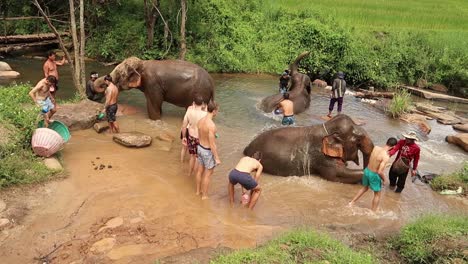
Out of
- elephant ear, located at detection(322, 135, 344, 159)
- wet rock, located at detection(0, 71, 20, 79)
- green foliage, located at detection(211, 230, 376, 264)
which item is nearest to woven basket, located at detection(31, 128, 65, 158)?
green foliage, located at detection(211, 230, 376, 264)

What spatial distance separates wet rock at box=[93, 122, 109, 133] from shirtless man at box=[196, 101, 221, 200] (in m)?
3.34

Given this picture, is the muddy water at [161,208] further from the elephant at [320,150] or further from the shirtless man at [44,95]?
the shirtless man at [44,95]

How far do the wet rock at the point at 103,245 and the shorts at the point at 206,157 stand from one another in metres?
1.95

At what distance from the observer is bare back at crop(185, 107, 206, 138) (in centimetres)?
754

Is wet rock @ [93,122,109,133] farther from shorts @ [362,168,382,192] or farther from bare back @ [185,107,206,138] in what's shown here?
shorts @ [362,168,382,192]

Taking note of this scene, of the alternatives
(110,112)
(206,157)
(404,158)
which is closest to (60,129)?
(110,112)

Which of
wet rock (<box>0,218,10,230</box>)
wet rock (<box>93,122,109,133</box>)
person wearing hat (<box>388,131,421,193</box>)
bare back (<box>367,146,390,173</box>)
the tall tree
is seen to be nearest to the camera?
wet rock (<box>0,218,10,230</box>)

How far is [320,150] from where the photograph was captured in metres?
8.53

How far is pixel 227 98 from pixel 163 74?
11.9ft

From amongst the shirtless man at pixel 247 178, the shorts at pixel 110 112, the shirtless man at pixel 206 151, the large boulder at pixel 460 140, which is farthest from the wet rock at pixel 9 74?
the large boulder at pixel 460 140

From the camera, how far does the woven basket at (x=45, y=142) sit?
760 cm

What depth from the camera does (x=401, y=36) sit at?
60.4 ft

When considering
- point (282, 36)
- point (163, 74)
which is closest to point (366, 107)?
point (282, 36)

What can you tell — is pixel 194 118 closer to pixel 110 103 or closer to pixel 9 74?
pixel 110 103
